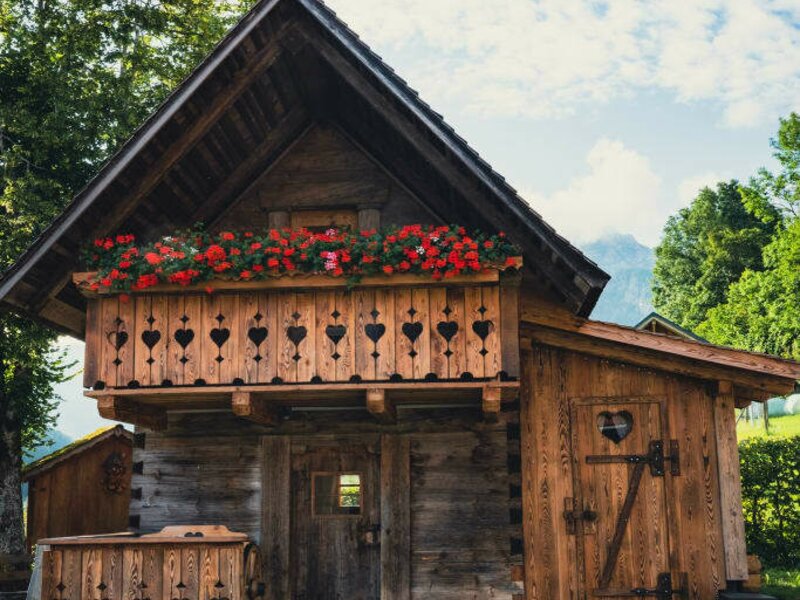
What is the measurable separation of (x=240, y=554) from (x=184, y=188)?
458 centimetres

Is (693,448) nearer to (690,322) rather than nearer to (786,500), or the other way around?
(786,500)

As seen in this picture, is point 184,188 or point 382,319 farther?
point 184,188

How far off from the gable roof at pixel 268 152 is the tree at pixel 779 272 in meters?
25.1

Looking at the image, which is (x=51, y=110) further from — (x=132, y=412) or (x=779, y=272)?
(x=779, y=272)

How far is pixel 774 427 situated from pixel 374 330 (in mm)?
39243

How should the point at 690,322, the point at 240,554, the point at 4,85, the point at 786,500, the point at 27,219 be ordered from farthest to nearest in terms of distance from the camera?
1. the point at 690,322
2. the point at 4,85
3. the point at 27,219
4. the point at 786,500
5. the point at 240,554

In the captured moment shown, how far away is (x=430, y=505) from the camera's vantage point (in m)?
10.7

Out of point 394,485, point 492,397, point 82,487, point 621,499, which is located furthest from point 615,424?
point 82,487

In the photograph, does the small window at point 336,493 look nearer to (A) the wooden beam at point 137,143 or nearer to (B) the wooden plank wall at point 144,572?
(B) the wooden plank wall at point 144,572

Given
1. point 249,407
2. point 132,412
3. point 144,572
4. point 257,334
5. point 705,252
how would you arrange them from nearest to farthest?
point 144,572 → point 249,407 → point 257,334 → point 132,412 → point 705,252

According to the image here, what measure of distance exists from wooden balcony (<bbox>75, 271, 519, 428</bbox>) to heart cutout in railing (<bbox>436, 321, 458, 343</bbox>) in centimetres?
1

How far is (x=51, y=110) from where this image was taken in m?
19.1

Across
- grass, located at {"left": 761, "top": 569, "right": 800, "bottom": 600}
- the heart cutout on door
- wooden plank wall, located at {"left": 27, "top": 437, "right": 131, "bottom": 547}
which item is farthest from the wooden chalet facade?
Answer: wooden plank wall, located at {"left": 27, "top": 437, "right": 131, "bottom": 547}

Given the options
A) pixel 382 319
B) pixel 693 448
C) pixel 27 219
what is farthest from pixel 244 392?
pixel 27 219
